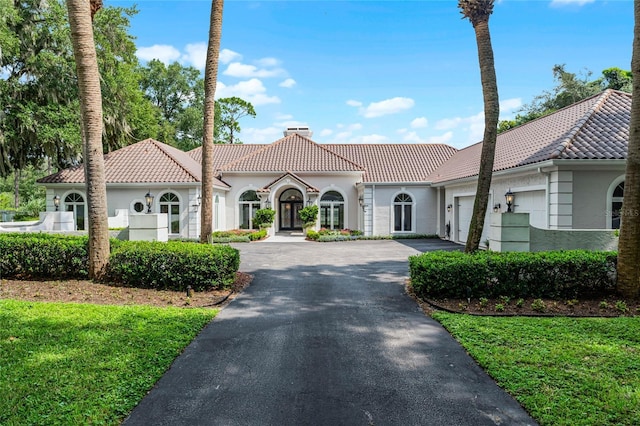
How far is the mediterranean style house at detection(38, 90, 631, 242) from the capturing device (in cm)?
1086

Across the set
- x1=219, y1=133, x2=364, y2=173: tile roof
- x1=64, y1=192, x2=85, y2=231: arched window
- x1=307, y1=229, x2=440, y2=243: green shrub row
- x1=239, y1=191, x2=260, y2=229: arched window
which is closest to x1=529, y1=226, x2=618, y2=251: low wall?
x1=307, y1=229, x2=440, y2=243: green shrub row

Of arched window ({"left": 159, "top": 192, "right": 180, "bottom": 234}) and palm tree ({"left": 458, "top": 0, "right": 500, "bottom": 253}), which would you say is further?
arched window ({"left": 159, "top": 192, "right": 180, "bottom": 234})

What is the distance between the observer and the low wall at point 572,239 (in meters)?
9.07

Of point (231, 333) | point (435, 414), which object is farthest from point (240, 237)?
point (435, 414)

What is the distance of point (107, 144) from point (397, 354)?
24.0 metres

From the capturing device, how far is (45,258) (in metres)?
8.98

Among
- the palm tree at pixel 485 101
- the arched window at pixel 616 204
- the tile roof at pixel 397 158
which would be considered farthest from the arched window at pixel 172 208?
the arched window at pixel 616 204

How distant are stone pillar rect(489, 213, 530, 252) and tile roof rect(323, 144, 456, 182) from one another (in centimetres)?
1413

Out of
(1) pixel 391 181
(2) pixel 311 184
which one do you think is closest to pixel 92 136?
(2) pixel 311 184

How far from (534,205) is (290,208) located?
55.4 feet

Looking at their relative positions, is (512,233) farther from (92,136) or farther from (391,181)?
A: (391,181)

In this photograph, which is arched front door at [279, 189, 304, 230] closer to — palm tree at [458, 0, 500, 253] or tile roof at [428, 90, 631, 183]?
tile roof at [428, 90, 631, 183]

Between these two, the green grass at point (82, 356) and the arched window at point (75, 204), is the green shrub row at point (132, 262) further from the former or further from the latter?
the arched window at point (75, 204)

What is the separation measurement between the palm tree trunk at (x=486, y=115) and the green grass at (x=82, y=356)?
6182mm
